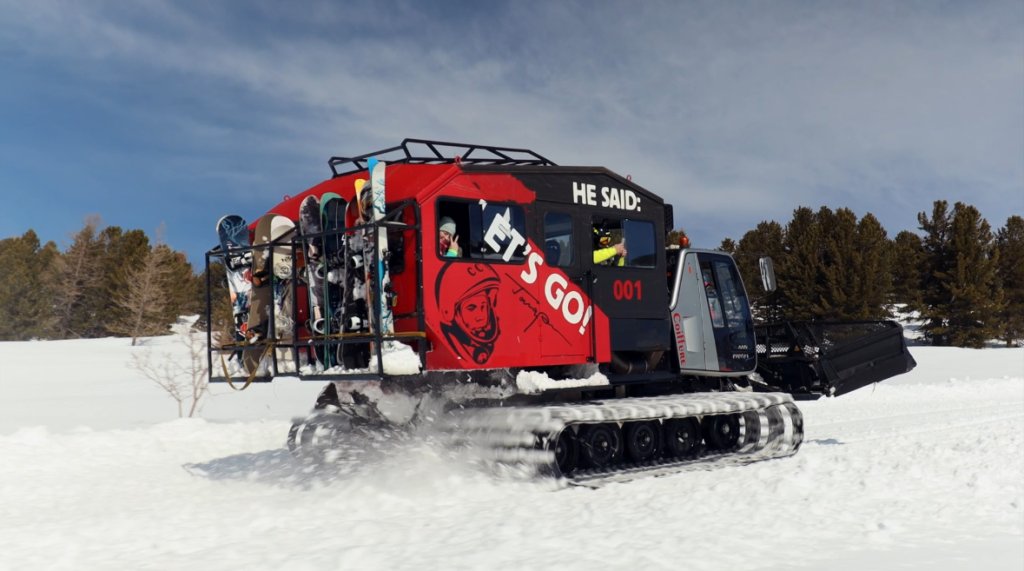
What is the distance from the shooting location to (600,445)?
9.40 meters

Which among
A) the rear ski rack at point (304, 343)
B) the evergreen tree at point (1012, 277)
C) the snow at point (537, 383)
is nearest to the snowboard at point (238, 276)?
the rear ski rack at point (304, 343)

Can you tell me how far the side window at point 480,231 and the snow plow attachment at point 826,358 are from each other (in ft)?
15.8

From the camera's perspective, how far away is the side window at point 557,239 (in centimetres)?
920

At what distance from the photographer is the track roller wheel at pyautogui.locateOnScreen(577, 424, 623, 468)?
30.2ft

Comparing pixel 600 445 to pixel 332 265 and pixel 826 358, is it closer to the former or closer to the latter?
pixel 332 265

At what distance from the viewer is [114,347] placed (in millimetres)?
42000

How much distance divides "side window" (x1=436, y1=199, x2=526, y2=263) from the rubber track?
1.58m

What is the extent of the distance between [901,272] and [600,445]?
2074 inches

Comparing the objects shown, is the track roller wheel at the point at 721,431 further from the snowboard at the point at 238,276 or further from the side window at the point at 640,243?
the snowboard at the point at 238,276

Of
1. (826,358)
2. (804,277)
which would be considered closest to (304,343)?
(826,358)

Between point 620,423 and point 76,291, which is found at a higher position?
point 76,291

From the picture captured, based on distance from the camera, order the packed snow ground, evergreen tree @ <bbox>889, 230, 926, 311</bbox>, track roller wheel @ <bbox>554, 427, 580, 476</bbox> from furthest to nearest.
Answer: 1. evergreen tree @ <bbox>889, 230, 926, 311</bbox>
2. track roller wheel @ <bbox>554, 427, 580, 476</bbox>
3. the packed snow ground

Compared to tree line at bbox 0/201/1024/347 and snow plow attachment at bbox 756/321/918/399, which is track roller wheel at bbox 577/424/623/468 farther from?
tree line at bbox 0/201/1024/347

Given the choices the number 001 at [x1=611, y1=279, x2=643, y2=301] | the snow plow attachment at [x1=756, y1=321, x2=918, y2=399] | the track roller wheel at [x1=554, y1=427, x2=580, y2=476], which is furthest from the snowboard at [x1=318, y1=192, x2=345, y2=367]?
the snow plow attachment at [x1=756, y1=321, x2=918, y2=399]
